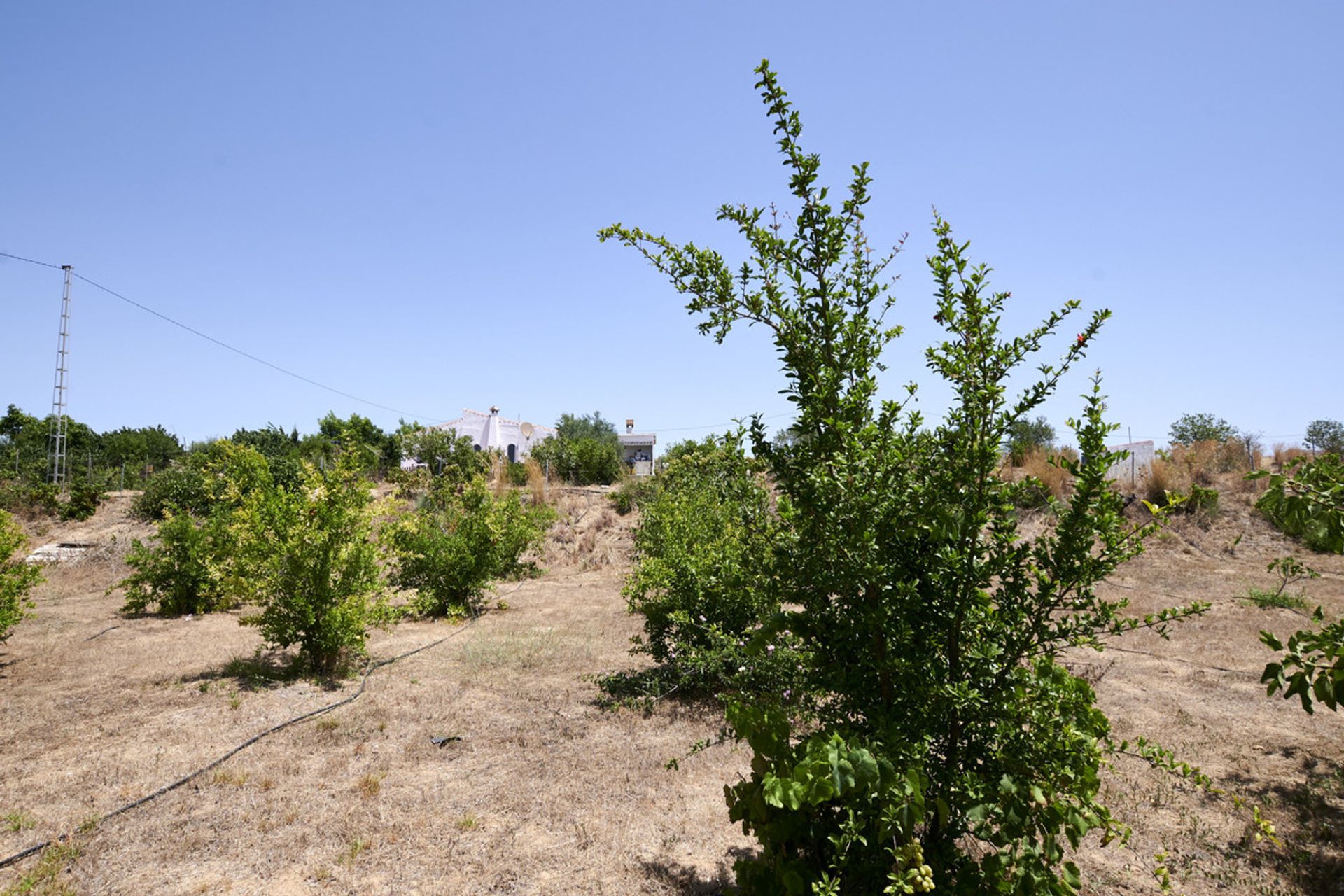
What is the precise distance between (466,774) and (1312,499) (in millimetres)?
4232

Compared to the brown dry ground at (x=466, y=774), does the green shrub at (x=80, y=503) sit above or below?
above

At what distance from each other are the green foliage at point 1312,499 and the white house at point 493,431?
126ft

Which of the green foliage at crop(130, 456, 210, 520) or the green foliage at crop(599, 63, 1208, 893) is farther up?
the green foliage at crop(130, 456, 210, 520)

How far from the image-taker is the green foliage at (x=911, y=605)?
209cm

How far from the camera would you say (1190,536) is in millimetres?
14445

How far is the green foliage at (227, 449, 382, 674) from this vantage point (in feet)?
20.5

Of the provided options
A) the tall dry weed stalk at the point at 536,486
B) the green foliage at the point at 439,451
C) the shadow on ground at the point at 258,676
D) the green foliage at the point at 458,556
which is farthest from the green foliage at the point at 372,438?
the shadow on ground at the point at 258,676

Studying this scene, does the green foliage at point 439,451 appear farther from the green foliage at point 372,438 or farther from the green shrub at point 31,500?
the green shrub at point 31,500

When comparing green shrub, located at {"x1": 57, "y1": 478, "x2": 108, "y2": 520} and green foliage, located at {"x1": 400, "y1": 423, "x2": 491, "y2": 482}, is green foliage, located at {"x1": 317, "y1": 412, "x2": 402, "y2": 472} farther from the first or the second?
green shrub, located at {"x1": 57, "y1": 478, "x2": 108, "y2": 520}

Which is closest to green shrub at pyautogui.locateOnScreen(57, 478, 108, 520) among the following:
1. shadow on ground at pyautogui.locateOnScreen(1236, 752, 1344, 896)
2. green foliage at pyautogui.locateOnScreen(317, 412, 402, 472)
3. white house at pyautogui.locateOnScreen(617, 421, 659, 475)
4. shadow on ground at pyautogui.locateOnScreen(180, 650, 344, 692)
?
green foliage at pyautogui.locateOnScreen(317, 412, 402, 472)

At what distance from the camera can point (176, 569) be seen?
9383 millimetres

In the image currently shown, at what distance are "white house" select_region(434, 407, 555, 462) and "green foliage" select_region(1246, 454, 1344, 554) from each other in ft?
126

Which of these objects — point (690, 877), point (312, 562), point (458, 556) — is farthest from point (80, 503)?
point (690, 877)

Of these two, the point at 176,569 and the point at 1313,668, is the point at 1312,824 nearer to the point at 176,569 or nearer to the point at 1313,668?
the point at 1313,668
